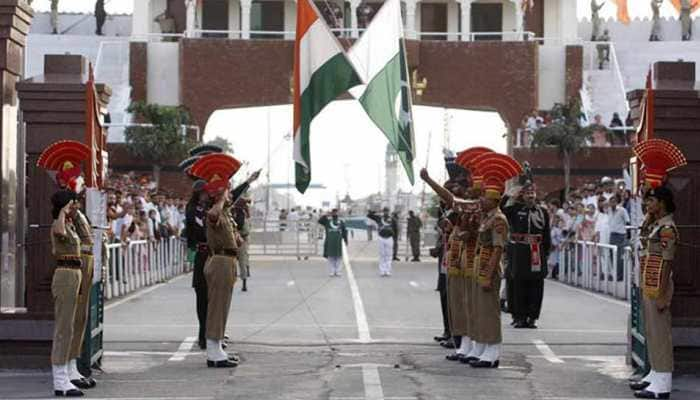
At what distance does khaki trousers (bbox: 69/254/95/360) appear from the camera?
540 inches

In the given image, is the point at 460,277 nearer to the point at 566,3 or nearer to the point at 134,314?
the point at 134,314

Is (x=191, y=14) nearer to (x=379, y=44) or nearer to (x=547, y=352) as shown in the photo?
(x=379, y=44)

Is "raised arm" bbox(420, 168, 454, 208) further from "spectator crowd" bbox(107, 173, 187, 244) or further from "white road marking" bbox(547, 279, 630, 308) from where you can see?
"white road marking" bbox(547, 279, 630, 308)

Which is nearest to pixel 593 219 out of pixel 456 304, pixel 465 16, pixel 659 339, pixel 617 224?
pixel 617 224

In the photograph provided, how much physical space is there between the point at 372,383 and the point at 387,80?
5.09 metres

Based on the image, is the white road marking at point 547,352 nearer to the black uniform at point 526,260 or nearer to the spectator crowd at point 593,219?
the black uniform at point 526,260

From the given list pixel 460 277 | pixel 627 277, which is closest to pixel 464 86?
pixel 627 277

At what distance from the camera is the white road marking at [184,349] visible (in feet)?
53.0

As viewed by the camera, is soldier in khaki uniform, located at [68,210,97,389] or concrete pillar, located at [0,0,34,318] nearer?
soldier in khaki uniform, located at [68,210,97,389]

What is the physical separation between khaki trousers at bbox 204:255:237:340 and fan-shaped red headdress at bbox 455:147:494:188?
2729mm

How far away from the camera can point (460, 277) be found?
16500 millimetres

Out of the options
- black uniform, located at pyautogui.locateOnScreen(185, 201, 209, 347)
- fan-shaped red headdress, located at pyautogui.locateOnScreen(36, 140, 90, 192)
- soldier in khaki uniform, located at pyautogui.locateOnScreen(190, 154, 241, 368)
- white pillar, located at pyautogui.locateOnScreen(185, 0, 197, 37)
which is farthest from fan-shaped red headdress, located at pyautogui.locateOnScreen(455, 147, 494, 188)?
white pillar, located at pyautogui.locateOnScreen(185, 0, 197, 37)

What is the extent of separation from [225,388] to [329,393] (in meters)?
1.10

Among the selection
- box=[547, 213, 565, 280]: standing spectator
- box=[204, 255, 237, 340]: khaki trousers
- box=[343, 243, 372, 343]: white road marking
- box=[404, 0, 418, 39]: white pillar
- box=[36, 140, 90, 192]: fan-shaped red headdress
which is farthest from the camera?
box=[404, 0, 418, 39]: white pillar
